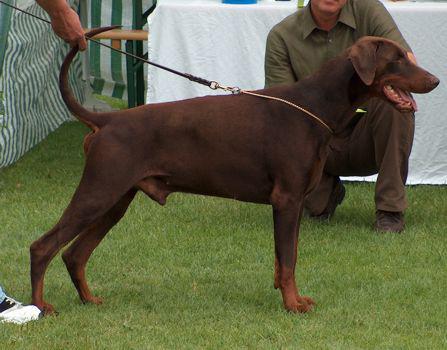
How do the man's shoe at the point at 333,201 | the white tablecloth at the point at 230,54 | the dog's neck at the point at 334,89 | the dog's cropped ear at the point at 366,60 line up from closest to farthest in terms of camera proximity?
1. the dog's cropped ear at the point at 366,60
2. the dog's neck at the point at 334,89
3. the man's shoe at the point at 333,201
4. the white tablecloth at the point at 230,54

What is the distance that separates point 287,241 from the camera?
4688 millimetres

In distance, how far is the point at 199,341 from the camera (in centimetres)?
438

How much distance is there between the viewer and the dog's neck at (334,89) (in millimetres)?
4781

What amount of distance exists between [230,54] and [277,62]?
49.1 inches

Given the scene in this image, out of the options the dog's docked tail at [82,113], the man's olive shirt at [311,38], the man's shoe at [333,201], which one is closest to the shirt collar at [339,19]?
the man's olive shirt at [311,38]

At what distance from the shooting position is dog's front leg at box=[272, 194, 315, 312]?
15.3ft

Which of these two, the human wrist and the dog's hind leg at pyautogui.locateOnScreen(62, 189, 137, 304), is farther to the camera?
the dog's hind leg at pyautogui.locateOnScreen(62, 189, 137, 304)

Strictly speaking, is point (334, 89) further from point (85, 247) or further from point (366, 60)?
point (85, 247)

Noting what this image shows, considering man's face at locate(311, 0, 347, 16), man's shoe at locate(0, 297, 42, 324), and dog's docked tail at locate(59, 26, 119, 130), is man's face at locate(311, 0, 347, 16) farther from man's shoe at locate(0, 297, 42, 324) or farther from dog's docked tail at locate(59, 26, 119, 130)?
man's shoe at locate(0, 297, 42, 324)

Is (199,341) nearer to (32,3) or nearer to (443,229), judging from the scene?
(443,229)

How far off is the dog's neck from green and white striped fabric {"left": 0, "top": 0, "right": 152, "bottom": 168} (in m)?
3.27

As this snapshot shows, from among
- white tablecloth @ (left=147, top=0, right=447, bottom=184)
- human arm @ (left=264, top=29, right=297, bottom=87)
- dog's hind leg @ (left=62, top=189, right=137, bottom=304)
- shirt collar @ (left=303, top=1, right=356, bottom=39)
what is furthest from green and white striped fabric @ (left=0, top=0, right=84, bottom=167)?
dog's hind leg @ (left=62, top=189, right=137, bottom=304)

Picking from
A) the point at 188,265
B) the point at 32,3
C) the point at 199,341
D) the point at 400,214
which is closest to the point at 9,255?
the point at 188,265

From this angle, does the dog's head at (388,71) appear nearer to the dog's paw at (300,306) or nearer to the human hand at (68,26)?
the dog's paw at (300,306)
